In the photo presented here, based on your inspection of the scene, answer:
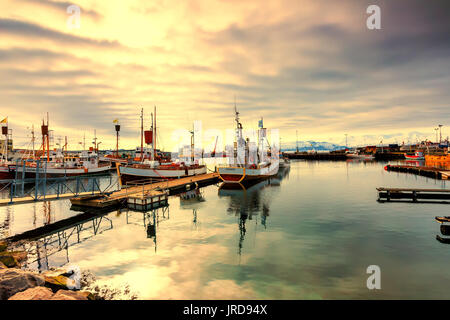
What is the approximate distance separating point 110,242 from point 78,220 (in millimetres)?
8933

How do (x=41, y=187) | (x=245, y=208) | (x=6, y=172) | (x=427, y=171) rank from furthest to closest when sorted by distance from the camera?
(x=427, y=171), (x=6, y=172), (x=41, y=187), (x=245, y=208)

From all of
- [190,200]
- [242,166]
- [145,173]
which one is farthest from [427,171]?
[145,173]

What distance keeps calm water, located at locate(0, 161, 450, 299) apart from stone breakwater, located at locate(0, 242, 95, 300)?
6.87 feet

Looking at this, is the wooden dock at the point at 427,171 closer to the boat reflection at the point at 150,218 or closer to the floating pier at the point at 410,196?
the floating pier at the point at 410,196

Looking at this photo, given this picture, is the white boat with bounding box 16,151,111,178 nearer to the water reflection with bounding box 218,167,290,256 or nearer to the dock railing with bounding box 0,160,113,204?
the dock railing with bounding box 0,160,113,204

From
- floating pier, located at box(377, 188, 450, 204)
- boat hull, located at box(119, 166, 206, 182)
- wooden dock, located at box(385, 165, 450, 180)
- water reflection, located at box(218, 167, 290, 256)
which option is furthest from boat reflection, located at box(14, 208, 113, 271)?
wooden dock, located at box(385, 165, 450, 180)

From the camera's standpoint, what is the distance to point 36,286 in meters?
9.91

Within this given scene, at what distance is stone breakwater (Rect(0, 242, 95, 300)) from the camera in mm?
8656

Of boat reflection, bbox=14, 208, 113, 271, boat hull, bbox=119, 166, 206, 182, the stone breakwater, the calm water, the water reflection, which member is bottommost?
the water reflection

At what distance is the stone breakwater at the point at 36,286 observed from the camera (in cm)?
866

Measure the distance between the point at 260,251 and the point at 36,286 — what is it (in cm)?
1288

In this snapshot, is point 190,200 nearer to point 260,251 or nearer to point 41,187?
point 260,251
